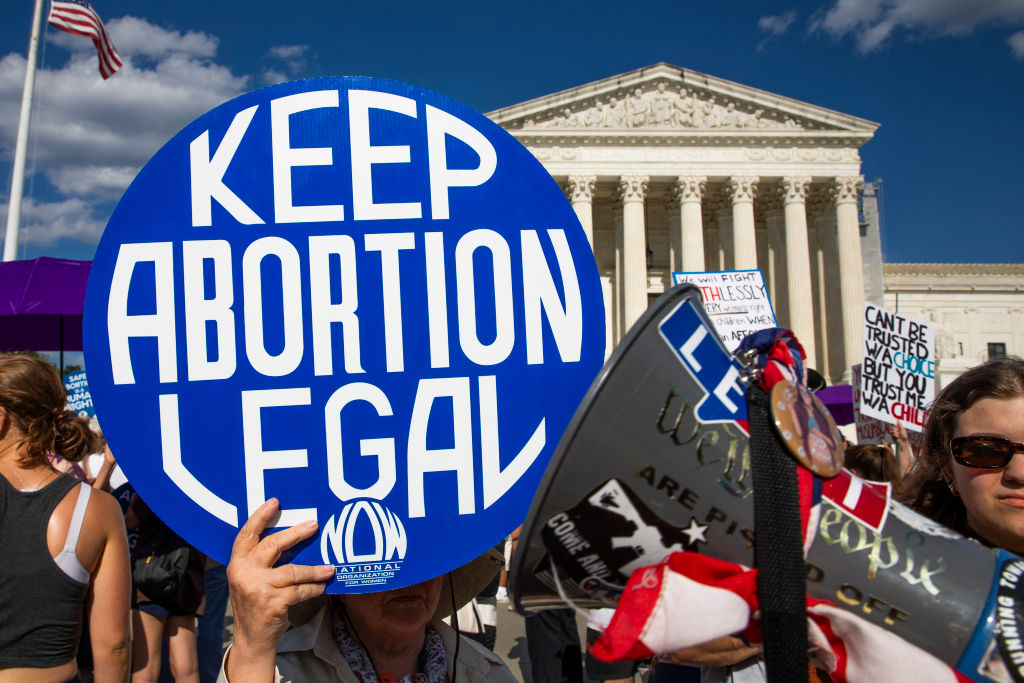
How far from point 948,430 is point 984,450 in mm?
246

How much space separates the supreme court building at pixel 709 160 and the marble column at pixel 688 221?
6 centimetres

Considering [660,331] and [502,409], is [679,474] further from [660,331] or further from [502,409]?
[502,409]

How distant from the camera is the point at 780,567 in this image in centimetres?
87

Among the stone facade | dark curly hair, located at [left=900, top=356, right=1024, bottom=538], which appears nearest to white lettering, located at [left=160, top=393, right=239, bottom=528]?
dark curly hair, located at [left=900, top=356, right=1024, bottom=538]

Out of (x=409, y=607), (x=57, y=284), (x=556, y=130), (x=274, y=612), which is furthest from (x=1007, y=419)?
(x=556, y=130)

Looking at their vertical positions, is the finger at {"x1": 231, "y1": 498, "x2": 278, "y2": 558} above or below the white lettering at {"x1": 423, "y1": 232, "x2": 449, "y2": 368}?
below

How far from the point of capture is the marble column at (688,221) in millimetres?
34625

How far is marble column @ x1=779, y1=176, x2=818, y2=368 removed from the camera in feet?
112

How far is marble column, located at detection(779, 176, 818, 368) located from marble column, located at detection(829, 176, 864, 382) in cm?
152

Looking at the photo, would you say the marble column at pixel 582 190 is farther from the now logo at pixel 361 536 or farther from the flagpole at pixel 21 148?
the now logo at pixel 361 536

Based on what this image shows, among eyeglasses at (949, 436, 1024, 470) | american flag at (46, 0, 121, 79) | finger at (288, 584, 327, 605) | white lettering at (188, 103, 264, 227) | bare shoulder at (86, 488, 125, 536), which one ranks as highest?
american flag at (46, 0, 121, 79)

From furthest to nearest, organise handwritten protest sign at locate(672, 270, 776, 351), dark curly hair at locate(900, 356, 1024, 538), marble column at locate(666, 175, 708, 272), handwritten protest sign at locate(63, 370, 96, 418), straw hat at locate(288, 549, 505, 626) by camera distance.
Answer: marble column at locate(666, 175, 708, 272), handwritten protest sign at locate(63, 370, 96, 418), handwritten protest sign at locate(672, 270, 776, 351), straw hat at locate(288, 549, 505, 626), dark curly hair at locate(900, 356, 1024, 538)

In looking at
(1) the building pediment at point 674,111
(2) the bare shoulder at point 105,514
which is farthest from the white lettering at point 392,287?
(1) the building pediment at point 674,111

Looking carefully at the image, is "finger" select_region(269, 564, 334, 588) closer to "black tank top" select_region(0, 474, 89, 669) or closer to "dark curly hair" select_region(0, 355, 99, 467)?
"black tank top" select_region(0, 474, 89, 669)
